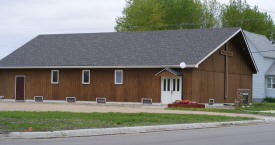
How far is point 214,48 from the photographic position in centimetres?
3325

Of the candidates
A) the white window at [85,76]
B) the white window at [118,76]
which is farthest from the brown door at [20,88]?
the white window at [118,76]

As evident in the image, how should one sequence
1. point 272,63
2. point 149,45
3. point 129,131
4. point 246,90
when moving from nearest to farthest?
1. point 129,131
2. point 149,45
3. point 246,90
4. point 272,63

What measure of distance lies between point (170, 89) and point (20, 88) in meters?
12.3

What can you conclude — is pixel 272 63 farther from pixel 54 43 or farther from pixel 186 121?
pixel 186 121

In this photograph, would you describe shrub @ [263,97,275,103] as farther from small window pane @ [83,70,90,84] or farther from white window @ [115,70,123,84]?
small window pane @ [83,70,90,84]

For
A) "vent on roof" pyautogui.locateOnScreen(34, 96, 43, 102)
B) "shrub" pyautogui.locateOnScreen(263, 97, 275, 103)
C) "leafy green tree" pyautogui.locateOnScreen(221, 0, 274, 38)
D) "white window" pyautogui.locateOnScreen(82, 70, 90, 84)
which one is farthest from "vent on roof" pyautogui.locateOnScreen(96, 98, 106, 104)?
"leafy green tree" pyautogui.locateOnScreen(221, 0, 274, 38)

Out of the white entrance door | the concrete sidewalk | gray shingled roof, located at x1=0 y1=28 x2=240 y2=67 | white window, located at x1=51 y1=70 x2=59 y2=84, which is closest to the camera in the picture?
the concrete sidewalk

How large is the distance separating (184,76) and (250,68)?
1027 centimetres

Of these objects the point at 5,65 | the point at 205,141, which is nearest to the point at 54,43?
the point at 5,65

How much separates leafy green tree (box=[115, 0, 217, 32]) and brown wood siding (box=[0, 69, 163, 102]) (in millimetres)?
27244

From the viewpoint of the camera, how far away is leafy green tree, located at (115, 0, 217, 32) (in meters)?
64.1

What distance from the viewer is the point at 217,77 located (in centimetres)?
3556

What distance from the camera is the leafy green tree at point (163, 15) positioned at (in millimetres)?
64062

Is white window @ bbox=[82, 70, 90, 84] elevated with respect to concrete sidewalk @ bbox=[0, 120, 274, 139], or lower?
elevated
